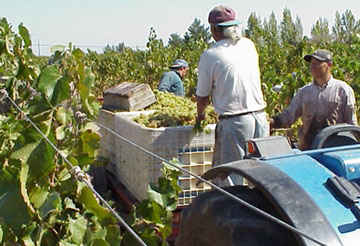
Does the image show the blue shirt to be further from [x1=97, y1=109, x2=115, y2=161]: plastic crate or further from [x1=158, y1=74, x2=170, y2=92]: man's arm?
[x1=97, y1=109, x2=115, y2=161]: plastic crate

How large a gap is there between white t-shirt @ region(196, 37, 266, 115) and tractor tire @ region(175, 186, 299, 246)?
1.91 meters

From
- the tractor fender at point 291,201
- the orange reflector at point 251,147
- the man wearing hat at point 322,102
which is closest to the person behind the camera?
the tractor fender at point 291,201

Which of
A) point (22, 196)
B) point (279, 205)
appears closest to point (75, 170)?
point (22, 196)

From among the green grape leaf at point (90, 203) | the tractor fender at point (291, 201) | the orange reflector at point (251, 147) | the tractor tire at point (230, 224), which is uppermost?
the orange reflector at point (251, 147)

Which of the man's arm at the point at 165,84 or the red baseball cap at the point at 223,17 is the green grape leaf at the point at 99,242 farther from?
the man's arm at the point at 165,84

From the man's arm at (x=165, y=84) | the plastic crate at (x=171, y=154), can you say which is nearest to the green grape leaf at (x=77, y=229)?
the plastic crate at (x=171, y=154)

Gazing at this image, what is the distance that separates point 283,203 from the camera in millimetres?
1686

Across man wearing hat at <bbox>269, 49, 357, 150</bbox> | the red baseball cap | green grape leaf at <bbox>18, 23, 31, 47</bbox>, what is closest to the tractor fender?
green grape leaf at <bbox>18, 23, 31, 47</bbox>

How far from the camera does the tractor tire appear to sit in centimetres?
172

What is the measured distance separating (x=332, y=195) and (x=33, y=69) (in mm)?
2142

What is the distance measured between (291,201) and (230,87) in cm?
239

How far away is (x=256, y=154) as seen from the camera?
2.17 meters

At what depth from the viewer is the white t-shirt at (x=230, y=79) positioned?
13.2 feet

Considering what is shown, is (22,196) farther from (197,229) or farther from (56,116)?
(197,229)
